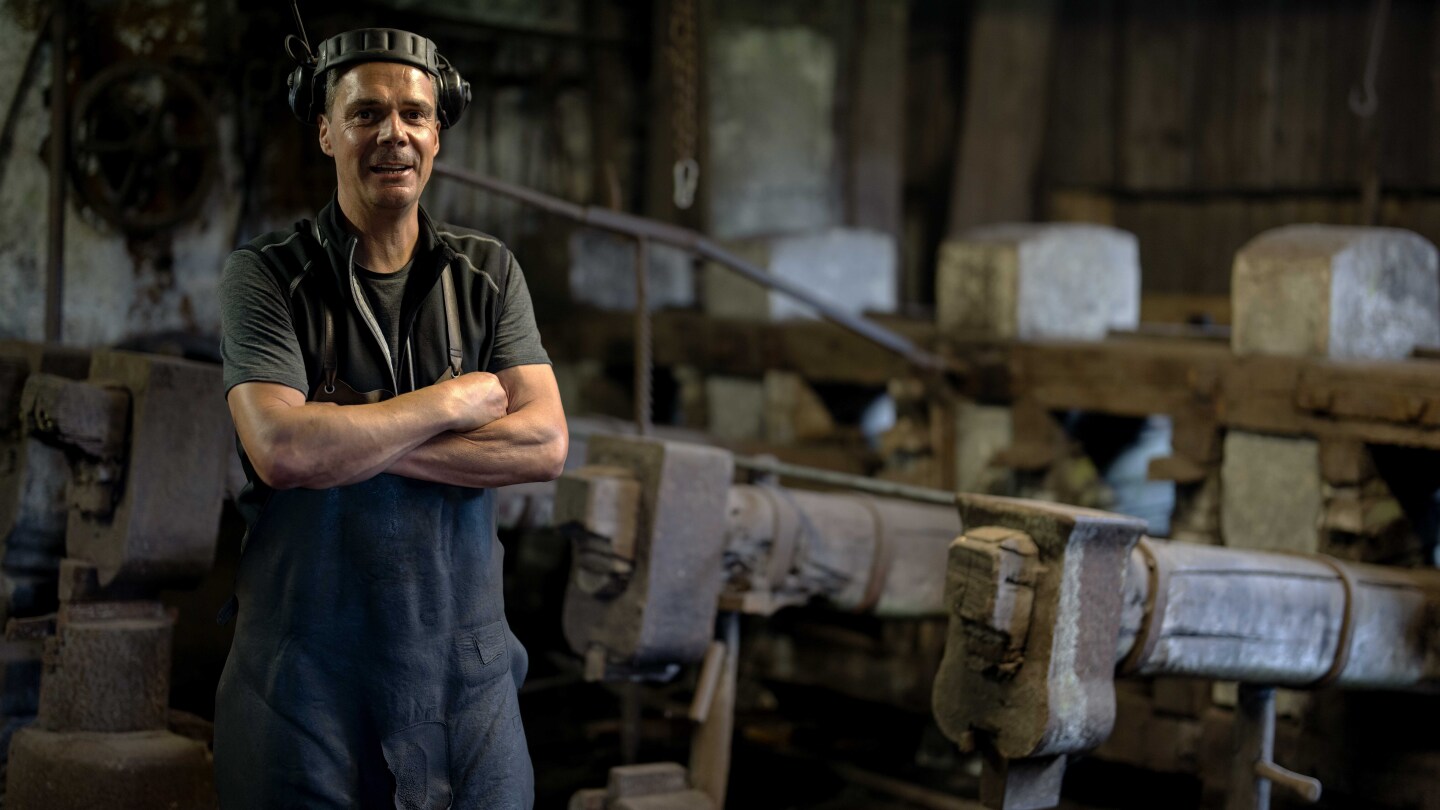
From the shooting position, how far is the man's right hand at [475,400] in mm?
2688

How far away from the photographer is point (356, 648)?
276cm

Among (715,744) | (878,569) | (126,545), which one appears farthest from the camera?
(878,569)

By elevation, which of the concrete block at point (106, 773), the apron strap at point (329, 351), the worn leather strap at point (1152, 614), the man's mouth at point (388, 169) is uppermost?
the man's mouth at point (388, 169)

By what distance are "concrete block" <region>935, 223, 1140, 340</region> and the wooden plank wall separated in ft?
8.11

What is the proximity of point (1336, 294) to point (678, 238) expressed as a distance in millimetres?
2518

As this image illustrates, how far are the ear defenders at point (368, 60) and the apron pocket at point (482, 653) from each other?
944 mm

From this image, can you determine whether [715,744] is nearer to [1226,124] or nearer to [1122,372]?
[1122,372]

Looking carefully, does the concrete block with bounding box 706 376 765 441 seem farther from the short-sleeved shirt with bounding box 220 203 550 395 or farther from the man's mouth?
the man's mouth

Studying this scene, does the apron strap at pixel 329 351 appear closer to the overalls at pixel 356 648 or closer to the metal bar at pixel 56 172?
the overalls at pixel 356 648

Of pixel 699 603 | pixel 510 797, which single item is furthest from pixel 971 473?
pixel 510 797

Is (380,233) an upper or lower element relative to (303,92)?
lower

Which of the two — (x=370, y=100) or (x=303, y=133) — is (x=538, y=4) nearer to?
(x=303, y=133)

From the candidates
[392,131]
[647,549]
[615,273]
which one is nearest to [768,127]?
[615,273]

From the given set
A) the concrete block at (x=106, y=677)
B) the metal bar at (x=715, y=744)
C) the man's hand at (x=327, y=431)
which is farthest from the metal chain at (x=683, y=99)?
the man's hand at (x=327, y=431)
